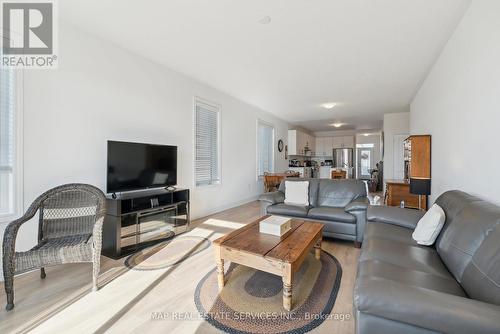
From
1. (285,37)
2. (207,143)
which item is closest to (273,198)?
(207,143)

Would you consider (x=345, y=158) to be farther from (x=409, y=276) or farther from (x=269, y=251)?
(x=409, y=276)

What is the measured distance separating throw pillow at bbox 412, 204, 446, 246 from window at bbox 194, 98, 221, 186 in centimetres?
349

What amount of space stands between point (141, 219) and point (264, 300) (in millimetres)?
1896

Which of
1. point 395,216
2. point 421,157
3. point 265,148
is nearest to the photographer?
point 395,216

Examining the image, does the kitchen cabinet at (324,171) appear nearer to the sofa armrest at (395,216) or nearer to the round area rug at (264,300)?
the sofa armrest at (395,216)

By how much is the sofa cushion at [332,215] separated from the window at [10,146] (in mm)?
3359

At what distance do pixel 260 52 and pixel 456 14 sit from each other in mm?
2159

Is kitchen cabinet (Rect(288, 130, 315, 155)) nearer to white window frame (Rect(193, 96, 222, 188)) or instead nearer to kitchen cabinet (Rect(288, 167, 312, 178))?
kitchen cabinet (Rect(288, 167, 312, 178))

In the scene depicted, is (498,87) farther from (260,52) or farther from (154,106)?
(154,106)

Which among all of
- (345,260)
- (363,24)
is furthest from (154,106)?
(345,260)

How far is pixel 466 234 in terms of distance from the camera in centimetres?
147

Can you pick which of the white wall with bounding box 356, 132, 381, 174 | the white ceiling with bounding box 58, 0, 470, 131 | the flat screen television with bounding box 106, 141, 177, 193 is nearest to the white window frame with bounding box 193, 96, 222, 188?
the white ceiling with bounding box 58, 0, 470, 131

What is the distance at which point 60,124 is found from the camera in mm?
2551

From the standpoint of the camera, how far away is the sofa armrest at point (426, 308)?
844mm
